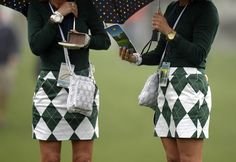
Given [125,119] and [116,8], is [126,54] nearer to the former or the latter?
[116,8]

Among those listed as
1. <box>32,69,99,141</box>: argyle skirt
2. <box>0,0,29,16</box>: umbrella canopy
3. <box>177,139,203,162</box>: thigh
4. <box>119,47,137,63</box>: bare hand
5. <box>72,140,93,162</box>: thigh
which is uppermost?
<box>0,0,29,16</box>: umbrella canopy

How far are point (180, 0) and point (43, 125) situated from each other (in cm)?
111

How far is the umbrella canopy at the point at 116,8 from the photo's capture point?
3.35m

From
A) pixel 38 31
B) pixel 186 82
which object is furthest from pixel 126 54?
pixel 38 31

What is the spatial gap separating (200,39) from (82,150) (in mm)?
952

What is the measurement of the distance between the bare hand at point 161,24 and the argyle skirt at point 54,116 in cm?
51

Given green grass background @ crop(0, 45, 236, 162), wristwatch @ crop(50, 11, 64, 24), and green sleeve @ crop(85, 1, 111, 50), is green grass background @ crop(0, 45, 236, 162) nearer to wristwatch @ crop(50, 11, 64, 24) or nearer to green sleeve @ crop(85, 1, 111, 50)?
green sleeve @ crop(85, 1, 111, 50)

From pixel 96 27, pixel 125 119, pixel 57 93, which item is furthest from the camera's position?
pixel 125 119

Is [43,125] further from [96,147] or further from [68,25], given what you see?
[96,147]

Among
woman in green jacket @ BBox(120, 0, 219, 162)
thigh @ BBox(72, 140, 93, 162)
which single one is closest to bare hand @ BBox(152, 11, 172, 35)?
woman in green jacket @ BBox(120, 0, 219, 162)

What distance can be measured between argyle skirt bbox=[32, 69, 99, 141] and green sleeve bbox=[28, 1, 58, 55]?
0.60 feet

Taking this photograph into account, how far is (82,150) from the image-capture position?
3336 mm

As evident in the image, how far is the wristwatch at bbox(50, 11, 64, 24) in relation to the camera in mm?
3166

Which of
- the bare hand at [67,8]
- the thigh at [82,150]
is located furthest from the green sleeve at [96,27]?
the thigh at [82,150]
